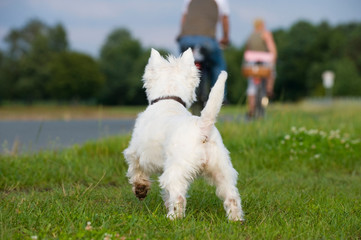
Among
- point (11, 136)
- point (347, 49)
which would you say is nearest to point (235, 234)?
point (11, 136)

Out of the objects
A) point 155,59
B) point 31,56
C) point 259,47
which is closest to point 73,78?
point 31,56

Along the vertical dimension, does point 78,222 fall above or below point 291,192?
above

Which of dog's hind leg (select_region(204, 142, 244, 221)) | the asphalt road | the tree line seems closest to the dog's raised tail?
dog's hind leg (select_region(204, 142, 244, 221))

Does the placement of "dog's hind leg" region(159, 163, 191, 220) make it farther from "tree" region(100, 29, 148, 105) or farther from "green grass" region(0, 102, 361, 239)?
"tree" region(100, 29, 148, 105)

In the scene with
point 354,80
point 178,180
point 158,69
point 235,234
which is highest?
point 158,69

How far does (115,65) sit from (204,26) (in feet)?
209

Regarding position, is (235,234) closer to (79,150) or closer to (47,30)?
(79,150)

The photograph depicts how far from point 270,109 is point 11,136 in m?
5.87

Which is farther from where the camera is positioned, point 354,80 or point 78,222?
point 354,80

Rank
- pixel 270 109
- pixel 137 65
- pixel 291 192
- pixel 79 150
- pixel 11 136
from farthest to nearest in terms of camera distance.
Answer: pixel 137 65 → pixel 11 136 → pixel 270 109 → pixel 79 150 → pixel 291 192

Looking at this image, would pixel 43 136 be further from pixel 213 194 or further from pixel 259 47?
pixel 213 194

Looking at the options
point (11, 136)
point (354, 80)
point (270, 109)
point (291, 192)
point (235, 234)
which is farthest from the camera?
point (354, 80)

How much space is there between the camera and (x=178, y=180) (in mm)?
3184

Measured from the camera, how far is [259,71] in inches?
489
